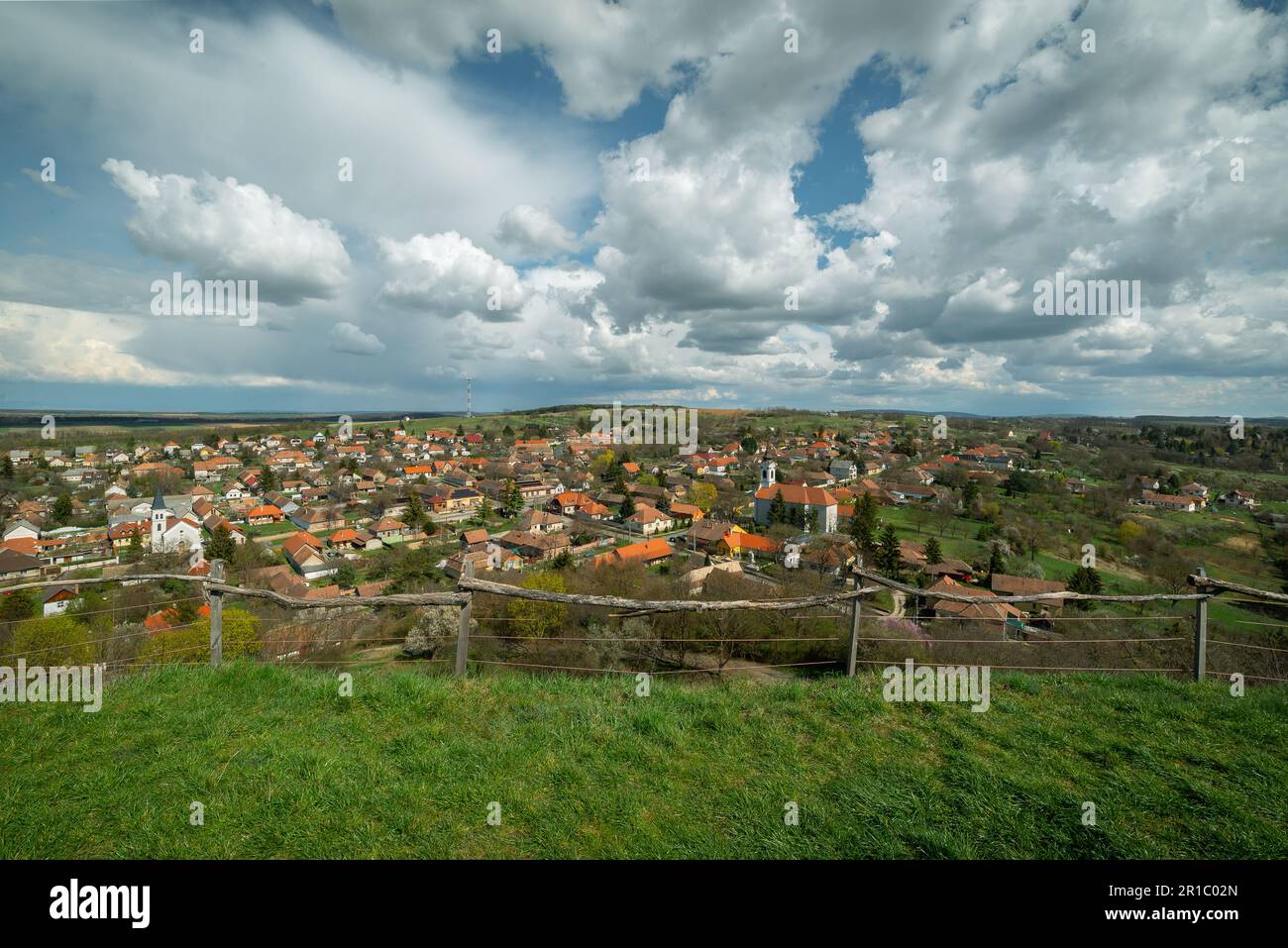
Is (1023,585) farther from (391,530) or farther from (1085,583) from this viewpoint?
(391,530)

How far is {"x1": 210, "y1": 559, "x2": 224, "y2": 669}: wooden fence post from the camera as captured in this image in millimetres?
5715

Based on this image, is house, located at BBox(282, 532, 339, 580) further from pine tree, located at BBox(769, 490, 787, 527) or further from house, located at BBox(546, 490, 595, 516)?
pine tree, located at BBox(769, 490, 787, 527)

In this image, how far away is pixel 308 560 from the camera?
36781 millimetres

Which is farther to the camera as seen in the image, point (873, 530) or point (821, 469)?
point (821, 469)

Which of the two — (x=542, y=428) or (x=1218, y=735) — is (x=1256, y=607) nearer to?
(x=1218, y=735)

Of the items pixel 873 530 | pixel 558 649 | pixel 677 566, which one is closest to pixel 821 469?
pixel 873 530

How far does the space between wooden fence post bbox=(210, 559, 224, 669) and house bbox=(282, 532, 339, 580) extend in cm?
3425

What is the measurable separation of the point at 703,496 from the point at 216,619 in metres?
55.8

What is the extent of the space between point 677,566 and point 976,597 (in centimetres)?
2974

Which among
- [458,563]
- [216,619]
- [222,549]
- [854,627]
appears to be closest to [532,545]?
[458,563]

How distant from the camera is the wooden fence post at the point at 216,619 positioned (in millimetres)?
5715

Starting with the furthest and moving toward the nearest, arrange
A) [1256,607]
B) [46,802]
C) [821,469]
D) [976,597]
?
[821,469]
[1256,607]
[976,597]
[46,802]

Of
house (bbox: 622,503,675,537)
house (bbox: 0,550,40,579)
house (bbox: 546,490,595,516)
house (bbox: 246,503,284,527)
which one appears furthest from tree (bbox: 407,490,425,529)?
house (bbox: 0,550,40,579)

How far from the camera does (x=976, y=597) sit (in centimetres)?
602
